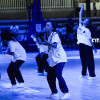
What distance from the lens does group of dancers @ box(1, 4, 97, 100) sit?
370 inches

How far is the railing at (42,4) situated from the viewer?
37000 millimetres

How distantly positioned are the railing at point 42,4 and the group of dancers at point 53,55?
2387 cm

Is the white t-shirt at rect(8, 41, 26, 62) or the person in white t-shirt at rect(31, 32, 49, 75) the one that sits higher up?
the white t-shirt at rect(8, 41, 26, 62)

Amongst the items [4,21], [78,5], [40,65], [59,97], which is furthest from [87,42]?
[78,5]

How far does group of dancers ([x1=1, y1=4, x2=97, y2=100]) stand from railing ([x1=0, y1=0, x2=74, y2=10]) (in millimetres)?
23872

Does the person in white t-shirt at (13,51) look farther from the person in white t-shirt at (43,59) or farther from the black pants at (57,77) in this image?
the person in white t-shirt at (43,59)

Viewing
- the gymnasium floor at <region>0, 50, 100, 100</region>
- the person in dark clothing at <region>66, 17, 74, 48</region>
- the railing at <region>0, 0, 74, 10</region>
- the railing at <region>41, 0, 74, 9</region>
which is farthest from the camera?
the railing at <region>41, 0, 74, 9</region>

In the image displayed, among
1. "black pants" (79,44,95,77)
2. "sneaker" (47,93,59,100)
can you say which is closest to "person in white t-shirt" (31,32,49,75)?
A: "black pants" (79,44,95,77)

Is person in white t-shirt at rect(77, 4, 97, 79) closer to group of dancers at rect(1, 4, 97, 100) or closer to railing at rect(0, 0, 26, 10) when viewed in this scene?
group of dancers at rect(1, 4, 97, 100)

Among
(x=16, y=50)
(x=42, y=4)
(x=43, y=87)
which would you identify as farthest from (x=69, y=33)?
(x=16, y=50)

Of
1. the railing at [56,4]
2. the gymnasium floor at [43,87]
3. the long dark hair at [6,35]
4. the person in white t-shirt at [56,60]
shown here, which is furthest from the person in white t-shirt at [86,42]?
the railing at [56,4]

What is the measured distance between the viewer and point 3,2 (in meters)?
37.3

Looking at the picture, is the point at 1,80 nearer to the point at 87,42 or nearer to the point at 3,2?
the point at 87,42

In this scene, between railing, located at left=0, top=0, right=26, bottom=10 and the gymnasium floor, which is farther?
railing, located at left=0, top=0, right=26, bottom=10
